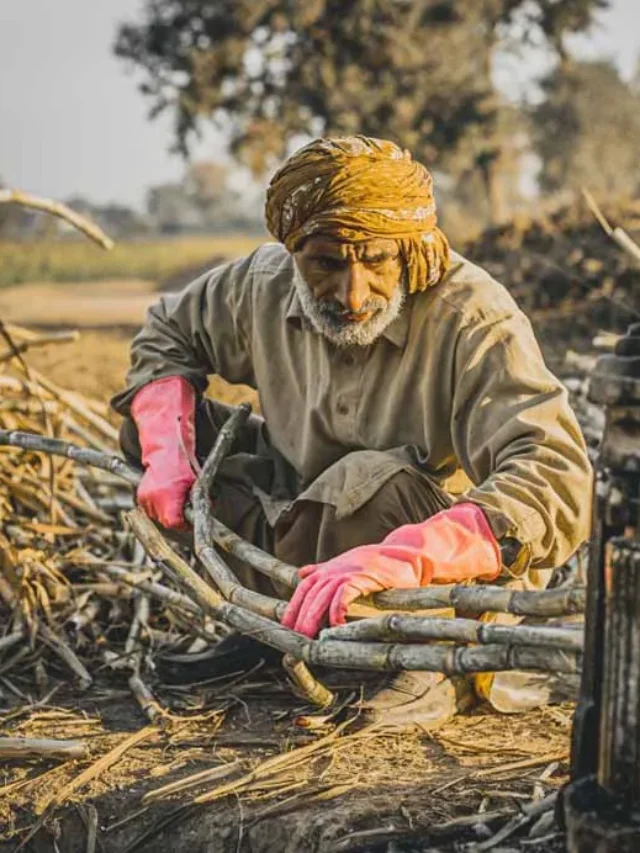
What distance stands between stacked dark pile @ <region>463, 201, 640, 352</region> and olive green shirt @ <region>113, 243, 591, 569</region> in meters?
6.73

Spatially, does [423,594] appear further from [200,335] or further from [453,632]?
[200,335]

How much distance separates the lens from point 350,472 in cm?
375

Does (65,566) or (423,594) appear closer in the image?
(423,594)

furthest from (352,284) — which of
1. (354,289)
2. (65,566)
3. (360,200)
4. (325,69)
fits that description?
(325,69)

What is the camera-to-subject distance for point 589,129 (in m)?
51.8

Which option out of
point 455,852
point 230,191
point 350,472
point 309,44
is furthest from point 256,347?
point 230,191

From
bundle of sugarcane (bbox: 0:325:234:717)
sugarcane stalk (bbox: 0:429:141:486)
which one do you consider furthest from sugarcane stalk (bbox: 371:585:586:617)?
sugarcane stalk (bbox: 0:429:141:486)

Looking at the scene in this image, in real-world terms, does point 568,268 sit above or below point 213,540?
below

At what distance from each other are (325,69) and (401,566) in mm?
25428

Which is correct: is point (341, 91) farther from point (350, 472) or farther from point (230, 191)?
point (230, 191)

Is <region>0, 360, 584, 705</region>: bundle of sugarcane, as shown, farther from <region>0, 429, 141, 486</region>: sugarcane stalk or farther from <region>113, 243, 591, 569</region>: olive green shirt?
<region>113, 243, 591, 569</region>: olive green shirt

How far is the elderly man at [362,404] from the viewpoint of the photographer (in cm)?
326

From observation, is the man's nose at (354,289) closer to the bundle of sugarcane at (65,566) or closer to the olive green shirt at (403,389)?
the olive green shirt at (403,389)

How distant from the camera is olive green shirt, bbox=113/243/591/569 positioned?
3375 millimetres
